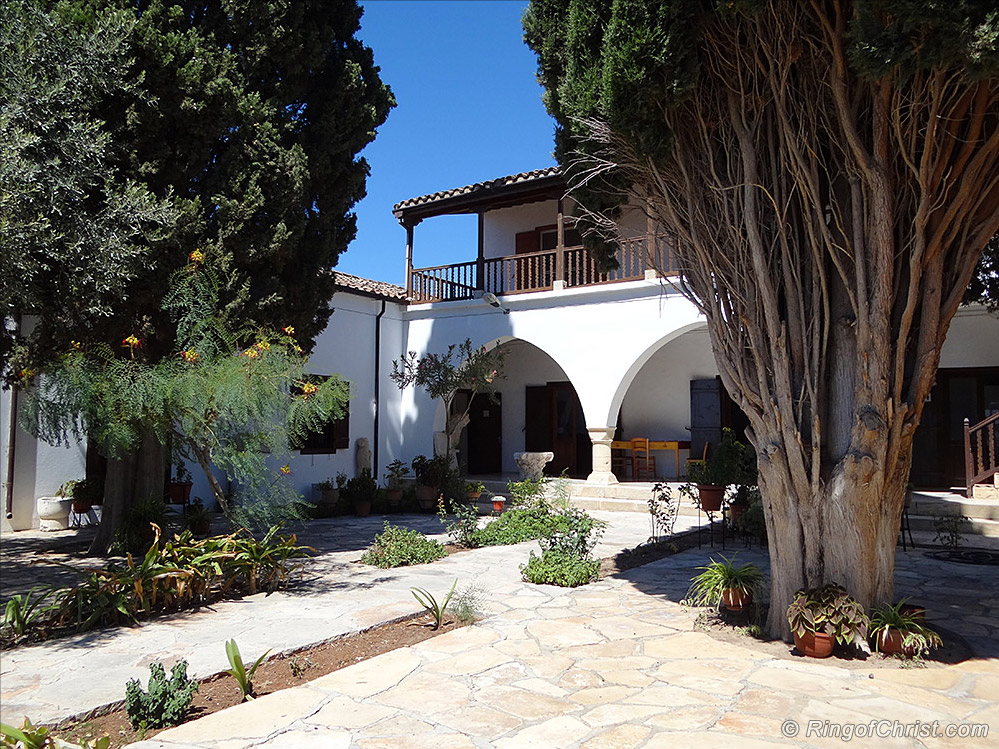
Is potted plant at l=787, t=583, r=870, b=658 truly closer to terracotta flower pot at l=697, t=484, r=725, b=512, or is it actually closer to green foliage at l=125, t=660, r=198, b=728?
green foliage at l=125, t=660, r=198, b=728

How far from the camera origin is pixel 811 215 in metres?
4.47

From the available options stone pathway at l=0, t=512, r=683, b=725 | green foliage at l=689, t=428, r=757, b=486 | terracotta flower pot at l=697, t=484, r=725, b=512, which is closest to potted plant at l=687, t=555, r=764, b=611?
stone pathway at l=0, t=512, r=683, b=725

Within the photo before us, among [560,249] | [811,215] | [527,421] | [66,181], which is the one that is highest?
[560,249]

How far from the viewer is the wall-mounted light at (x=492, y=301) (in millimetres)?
13750

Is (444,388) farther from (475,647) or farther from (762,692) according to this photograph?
(762,692)

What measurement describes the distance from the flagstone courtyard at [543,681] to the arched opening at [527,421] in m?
9.58

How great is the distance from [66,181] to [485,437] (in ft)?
40.0

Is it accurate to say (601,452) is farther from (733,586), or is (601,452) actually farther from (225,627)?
(225,627)

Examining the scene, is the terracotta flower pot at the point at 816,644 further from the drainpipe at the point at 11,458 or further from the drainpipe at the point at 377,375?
the drainpipe at the point at 377,375

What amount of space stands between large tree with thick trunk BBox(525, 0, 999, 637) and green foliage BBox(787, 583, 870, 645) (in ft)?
0.46

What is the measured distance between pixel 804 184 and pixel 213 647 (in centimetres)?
473

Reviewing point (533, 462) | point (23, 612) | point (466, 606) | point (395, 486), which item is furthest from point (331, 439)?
point (23, 612)

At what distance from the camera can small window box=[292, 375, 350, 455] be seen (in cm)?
1280

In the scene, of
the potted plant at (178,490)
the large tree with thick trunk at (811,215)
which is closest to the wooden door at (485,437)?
the potted plant at (178,490)
